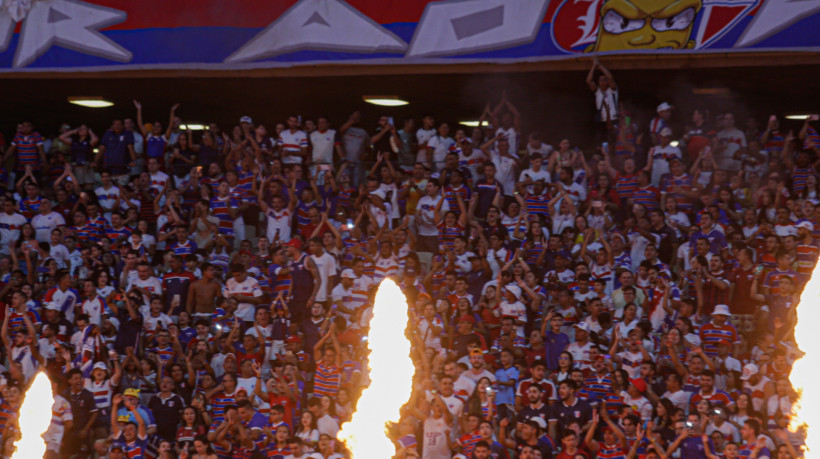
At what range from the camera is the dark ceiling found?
20094 millimetres

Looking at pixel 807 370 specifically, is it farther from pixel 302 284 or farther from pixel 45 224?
pixel 45 224

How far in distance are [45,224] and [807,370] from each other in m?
13.9

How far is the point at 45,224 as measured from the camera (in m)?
21.6

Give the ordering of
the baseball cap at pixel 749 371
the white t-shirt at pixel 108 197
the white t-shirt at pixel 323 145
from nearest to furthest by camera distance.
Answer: the baseball cap at pixel 749 371, the white t-shirt at pixel 323 145, the white t-shirt at pixel 108 197

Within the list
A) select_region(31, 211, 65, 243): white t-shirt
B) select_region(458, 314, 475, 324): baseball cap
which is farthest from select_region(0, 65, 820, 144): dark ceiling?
select_region(458, 314, 475, 324): baseball cap

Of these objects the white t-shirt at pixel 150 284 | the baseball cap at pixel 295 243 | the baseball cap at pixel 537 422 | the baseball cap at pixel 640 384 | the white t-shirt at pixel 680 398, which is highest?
the baseball cap at pixel 295 243

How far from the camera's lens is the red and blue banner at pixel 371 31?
18.6 m

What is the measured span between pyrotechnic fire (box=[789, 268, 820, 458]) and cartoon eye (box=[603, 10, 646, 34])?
5.29 meters

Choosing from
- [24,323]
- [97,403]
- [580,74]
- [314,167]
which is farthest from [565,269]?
[24,323]

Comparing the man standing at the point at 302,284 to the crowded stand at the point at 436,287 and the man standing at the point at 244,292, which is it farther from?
the man standing at the point at 244,292

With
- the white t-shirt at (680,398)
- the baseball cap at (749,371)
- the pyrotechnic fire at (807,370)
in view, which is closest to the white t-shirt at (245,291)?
the white t-shirt at (680,398)

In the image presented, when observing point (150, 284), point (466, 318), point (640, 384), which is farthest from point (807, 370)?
point (150, 284)

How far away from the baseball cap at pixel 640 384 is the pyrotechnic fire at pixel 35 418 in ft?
29.6

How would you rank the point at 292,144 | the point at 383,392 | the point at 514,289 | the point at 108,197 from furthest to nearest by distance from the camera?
1. the point at 108,197
2. the point at 292,144
3. the point at 514,289
4. the point at 383,392
